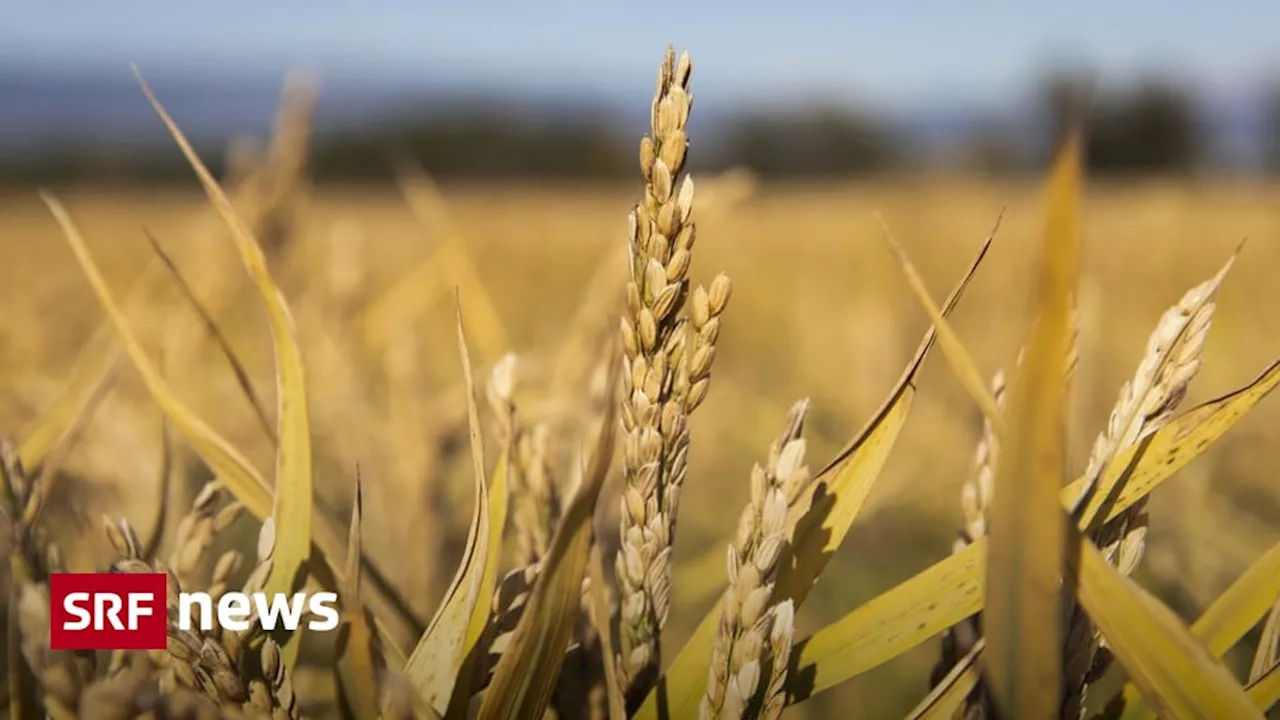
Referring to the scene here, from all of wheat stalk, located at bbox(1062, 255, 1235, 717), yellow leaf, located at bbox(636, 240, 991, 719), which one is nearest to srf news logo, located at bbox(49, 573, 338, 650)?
yellow leaf, located at bbox(636, 240, 991, 719)

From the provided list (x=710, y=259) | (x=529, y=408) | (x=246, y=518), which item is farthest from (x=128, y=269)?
(x=529, y=408)

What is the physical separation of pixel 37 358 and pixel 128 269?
8.56 feet

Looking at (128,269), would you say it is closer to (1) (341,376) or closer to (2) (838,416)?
(2) (838,416)

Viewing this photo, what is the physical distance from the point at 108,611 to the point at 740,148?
36.0 feet

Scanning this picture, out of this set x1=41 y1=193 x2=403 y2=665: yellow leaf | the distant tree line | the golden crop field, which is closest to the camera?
x1=41 y1=193 x2=403 y2=665: yellow leaf

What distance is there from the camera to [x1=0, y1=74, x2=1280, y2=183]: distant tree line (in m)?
2.65

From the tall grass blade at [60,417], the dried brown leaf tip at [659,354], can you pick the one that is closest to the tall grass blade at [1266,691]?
the dried brown leaf tip at [659,354]

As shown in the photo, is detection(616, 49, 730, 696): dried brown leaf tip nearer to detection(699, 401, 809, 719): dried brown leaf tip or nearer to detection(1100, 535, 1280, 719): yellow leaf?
detection(699, 401, 809, 719): dried brown leaf tip

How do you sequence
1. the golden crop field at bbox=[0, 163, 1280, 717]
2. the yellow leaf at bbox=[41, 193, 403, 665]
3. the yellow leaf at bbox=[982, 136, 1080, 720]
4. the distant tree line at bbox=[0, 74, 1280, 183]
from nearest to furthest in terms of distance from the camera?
the yellow leaf at bbox=[982, 136, 1080, 720] < the yellow leaf at bbox=[41, 193, 403, 665] < the golden crop field at bbox=[0, 163, 1280, 717] < the distant tree line at bbox=[0, 74, 1280, 183]

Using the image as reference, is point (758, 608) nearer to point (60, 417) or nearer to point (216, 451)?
point (216, 451)

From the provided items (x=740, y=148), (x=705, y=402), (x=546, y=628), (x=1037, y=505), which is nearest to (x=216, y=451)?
→ (x=546, y=628)

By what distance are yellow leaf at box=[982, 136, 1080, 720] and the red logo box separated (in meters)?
0.19

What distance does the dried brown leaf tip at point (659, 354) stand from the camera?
214mm

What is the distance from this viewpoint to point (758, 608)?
0.22 m
